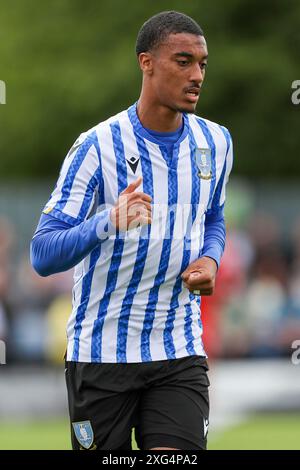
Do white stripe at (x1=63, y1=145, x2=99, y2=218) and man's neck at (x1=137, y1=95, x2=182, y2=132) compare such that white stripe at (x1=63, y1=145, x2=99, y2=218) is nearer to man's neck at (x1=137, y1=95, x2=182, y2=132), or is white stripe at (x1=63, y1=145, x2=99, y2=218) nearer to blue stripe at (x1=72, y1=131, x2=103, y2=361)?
blue stripe at (x1=72, y1=131, x2=103, y2=361)

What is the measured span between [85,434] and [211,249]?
1058 mm

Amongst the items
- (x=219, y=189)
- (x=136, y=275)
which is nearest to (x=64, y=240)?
(x=136, y=275)

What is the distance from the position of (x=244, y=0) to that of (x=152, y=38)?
58.7 feet

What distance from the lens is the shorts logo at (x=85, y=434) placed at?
6367 millimetres

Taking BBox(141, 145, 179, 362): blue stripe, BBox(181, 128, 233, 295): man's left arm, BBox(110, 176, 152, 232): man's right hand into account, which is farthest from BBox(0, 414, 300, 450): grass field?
BBox(110, 176, 152, 232): man's right hand

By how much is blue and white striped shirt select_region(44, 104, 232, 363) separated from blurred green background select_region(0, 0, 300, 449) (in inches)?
219

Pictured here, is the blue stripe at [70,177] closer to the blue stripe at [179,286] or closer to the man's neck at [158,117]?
the man's neck at [158,117]

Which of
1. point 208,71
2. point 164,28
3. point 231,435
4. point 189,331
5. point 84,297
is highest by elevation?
point 208,71

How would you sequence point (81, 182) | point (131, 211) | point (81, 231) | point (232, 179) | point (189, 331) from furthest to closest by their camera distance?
point (232, 179) → point (189, 331) → point (81, 182) → point (81, 231) → point (131, 211)

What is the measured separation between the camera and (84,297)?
21.2 ft

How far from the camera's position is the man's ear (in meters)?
6.47

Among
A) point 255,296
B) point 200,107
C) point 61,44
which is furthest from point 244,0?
point 255,296

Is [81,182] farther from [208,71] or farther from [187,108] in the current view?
[208,71]

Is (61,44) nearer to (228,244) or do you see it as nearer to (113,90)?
(113,90)
